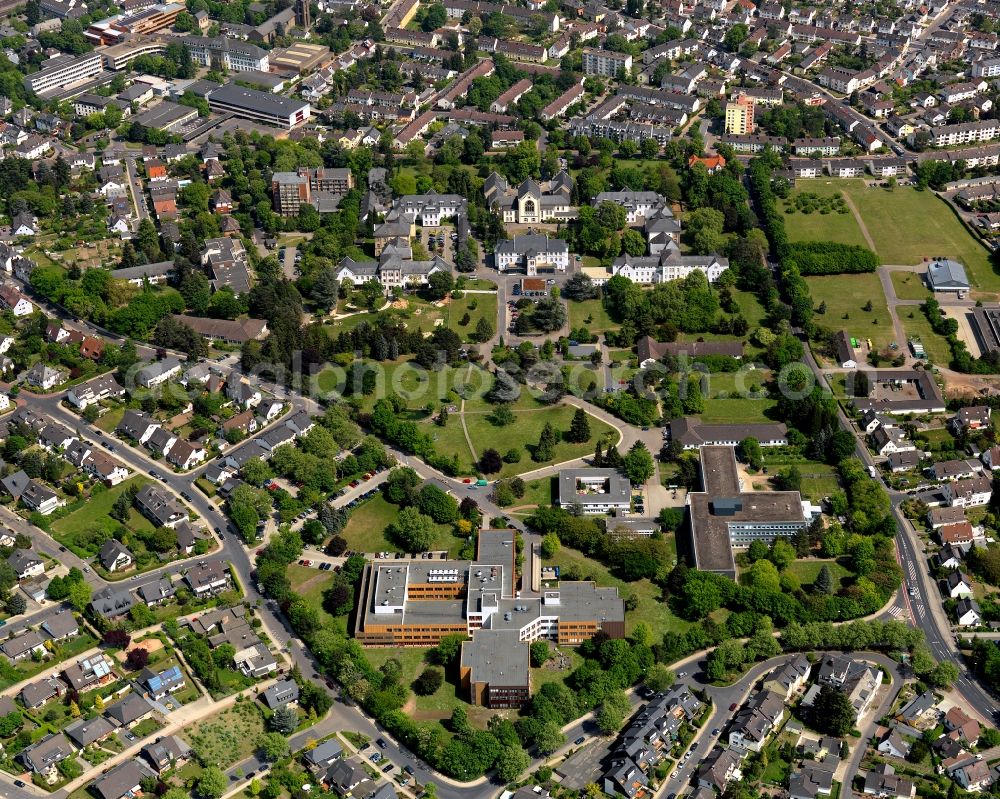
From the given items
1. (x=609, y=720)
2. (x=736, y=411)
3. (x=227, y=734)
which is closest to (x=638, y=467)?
(x=736, y=411)

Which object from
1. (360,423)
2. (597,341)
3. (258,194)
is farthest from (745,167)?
(360,423)

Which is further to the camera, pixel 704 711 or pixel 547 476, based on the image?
pixel 547 476

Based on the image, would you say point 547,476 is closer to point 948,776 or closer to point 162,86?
point 948,776

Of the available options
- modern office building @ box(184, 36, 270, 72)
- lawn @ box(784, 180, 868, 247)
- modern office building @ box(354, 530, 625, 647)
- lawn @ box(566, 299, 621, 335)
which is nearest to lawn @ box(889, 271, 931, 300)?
lawn @ box(784, 180, 868, 247)

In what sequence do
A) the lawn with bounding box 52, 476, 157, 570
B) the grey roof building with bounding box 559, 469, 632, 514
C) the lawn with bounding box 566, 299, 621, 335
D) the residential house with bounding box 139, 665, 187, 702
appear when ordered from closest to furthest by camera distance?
1. the residential house with bounding box 139, 665, 187, 702
2. the lawn with bounding box 52, 476, 157, 570
3. the grey roof building with bounding box 559, 469, 632, 514
4. the lawn with bounding box 566, 299, 621, 335

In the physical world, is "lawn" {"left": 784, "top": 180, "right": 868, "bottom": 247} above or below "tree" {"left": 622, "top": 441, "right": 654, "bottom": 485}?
below

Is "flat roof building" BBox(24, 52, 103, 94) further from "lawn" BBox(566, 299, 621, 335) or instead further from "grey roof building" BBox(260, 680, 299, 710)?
"grey roof building" BBox(260, 680, 299, 710)

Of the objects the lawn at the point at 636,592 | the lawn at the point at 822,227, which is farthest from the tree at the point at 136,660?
the lawn at the point at 822,227

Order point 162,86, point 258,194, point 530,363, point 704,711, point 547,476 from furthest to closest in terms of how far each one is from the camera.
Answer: point 162,86
point 258,194
point 530,363
point 547,476
point 704,711
